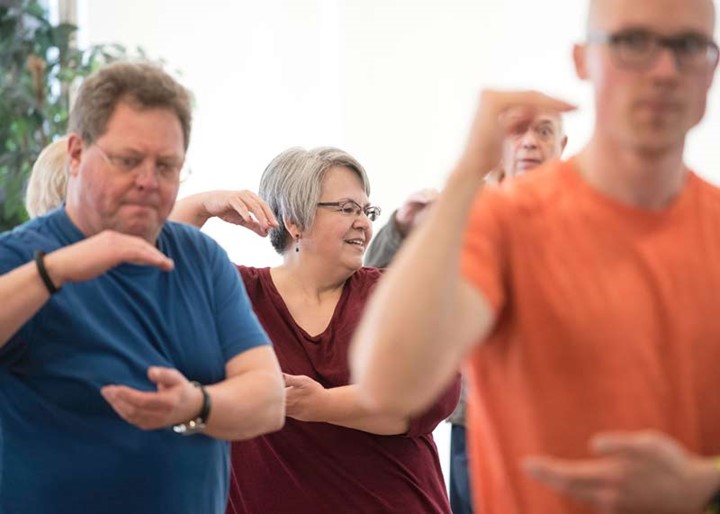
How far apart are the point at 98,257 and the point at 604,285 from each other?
2.65ft

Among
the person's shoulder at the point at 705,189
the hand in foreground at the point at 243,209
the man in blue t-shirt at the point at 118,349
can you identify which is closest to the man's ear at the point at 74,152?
the man in blue t-shirt at the point at 118,349

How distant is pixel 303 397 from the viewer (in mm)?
2709

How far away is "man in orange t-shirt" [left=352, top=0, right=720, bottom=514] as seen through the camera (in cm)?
143

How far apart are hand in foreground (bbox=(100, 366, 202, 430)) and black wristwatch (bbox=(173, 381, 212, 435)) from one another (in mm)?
36

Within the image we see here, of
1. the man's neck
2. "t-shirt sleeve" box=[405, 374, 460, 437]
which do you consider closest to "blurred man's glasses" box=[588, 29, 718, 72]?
the man's neck

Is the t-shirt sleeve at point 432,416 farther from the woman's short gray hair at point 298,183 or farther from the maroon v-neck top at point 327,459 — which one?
the woman's short gray hair at point 298,183

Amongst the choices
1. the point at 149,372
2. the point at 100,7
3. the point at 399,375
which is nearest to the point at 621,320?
the point at 399,375

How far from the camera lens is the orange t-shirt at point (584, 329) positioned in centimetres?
144

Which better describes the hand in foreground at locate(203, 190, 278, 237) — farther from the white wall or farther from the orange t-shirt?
the white wall

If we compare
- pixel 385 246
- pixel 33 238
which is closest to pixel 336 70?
pixel 385 246

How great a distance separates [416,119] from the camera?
5496 mm

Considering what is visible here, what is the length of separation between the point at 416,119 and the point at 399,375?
423 centimetres

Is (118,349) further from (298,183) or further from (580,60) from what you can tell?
(298,183)

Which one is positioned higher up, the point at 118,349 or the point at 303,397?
the point at 118,349
